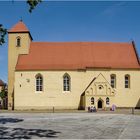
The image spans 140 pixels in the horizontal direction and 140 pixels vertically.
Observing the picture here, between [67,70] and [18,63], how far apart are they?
8.81 m

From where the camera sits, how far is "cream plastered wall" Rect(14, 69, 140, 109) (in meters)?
58.8

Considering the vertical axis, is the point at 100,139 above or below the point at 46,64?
below

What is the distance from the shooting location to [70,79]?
59344 mm

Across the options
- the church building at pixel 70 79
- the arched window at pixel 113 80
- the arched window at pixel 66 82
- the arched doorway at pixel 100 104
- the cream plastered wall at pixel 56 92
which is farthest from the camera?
the arched window at pixel 113 80

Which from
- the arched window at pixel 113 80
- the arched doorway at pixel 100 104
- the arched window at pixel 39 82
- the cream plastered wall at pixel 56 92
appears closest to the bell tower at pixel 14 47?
the cream plastered wall at pixel 56 92

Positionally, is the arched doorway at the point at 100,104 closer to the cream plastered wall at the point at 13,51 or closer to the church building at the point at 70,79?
the church building at the point at 70,79

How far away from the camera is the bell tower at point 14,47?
6125 centimetres

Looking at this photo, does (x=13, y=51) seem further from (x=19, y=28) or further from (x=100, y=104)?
(x=100, y=104)

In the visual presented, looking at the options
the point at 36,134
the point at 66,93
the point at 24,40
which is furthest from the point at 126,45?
the point at 36,134

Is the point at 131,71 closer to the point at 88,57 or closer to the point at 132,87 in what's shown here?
the point at 132,87

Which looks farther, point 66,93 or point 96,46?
point 96,46

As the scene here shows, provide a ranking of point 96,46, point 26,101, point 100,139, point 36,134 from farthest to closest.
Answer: point 96,46 < point 26,101 < point 36,134 < point 100,139

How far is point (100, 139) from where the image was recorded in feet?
59.9

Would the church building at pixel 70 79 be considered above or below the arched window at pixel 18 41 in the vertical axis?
below
